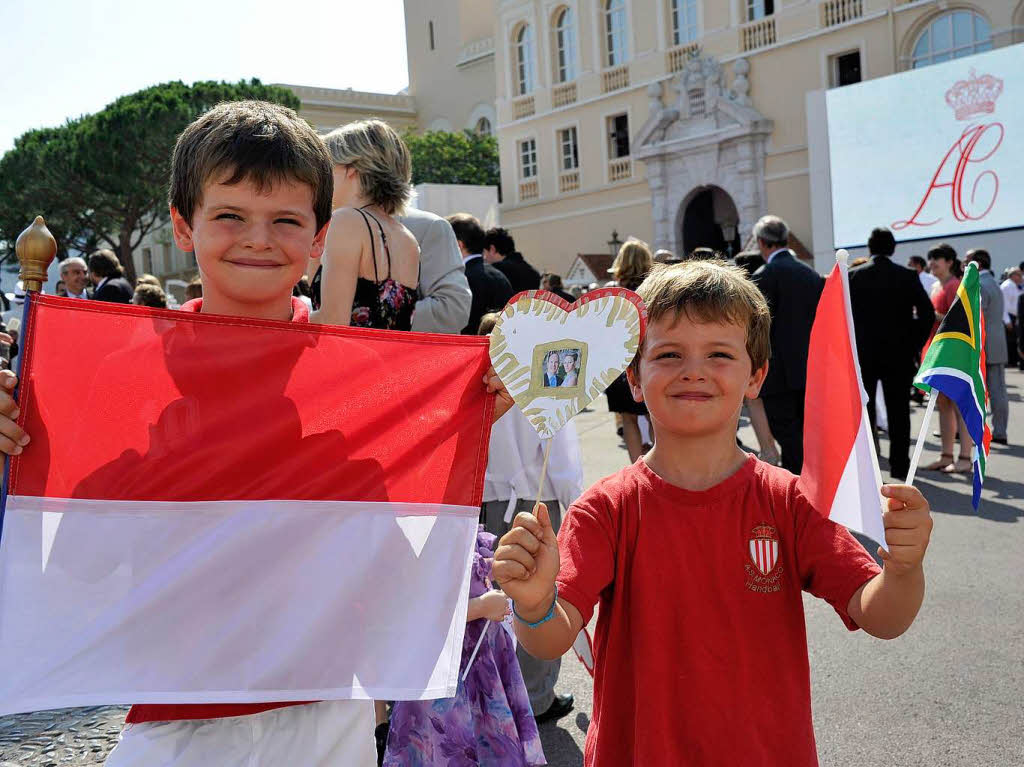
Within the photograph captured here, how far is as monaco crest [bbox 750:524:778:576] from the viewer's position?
77.3 inches

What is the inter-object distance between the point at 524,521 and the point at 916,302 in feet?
23.9

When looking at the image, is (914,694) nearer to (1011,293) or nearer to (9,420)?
(9,420)

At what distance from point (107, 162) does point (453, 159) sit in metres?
12.8

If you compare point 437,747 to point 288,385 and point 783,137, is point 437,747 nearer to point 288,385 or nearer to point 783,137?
point 288,385

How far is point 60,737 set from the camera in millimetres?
3592

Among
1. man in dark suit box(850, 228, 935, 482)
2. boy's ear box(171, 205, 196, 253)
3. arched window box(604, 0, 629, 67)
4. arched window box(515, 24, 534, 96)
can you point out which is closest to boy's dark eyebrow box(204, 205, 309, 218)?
boy's ear box(171, 205, 196, 253)

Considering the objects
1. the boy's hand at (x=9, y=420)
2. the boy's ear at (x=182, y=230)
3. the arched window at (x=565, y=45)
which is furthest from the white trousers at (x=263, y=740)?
the arched window at (x=565, y=45)

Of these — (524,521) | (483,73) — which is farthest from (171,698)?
(483,73)

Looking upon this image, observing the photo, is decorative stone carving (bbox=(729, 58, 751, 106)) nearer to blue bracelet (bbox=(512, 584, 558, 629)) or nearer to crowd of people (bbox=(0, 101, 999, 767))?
crowd of people (bbox=(0, 101, 999, 767))

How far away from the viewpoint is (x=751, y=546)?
197 cm

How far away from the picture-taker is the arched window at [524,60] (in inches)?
1244

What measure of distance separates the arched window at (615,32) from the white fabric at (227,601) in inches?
1126

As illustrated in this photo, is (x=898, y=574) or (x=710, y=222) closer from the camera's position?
(x=898, y=574)

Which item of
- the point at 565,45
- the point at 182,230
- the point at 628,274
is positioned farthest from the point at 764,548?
the point at 565,45
